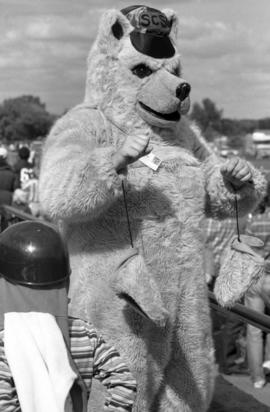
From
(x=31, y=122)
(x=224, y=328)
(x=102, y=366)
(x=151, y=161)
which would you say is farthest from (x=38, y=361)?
(x=31, y=122)

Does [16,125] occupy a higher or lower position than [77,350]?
lower

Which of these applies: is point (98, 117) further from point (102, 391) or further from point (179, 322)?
point (102, 391)

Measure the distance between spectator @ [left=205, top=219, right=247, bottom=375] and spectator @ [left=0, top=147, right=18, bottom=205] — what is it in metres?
2.86

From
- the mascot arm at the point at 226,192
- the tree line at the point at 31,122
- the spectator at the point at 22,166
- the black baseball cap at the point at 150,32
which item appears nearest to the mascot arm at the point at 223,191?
the mascot arm at the point at 226,192

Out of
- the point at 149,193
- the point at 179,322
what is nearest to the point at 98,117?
the point at 149,193

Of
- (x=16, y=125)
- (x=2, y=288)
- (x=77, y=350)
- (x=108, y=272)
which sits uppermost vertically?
(x=2, y=288)

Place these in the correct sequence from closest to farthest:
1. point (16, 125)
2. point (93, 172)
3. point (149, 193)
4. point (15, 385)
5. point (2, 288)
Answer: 1. point (15, 385)
2. point (2, 288)
3. point (93, 172)
4. point (149, 193)
5. point (16, 125)

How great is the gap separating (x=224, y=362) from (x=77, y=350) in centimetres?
314

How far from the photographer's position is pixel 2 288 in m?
2.04

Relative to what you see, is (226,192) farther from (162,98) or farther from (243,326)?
(243,326)

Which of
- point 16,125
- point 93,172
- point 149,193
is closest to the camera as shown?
point 93,172

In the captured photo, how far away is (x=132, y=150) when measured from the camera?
2699 mm

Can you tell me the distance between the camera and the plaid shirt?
207cm

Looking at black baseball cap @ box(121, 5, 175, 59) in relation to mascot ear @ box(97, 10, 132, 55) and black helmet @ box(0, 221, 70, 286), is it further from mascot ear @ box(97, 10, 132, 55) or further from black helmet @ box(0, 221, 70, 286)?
black helmet @ box(0, 221, 70, 286)
